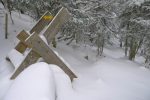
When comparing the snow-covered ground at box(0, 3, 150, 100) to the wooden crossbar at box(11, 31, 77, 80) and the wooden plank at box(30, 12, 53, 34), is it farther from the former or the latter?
the wooden plank at box(30, 12, 53, 34)

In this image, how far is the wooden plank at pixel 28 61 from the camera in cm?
555

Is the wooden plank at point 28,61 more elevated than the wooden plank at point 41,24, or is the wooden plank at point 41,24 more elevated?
the wooden plank at point 41,24

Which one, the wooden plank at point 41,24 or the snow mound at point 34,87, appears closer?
the snow mound at point 34,87

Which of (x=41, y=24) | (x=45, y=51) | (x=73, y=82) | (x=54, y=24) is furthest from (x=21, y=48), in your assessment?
(x=73, y=82)

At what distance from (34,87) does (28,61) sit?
5.11 ft

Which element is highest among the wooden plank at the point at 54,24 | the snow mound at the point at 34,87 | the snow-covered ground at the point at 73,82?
the wooden plank at the point at 54,24

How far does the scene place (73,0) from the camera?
437 inches

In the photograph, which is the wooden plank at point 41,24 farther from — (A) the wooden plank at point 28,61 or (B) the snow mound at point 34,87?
(B) the snow mound at point 34,87

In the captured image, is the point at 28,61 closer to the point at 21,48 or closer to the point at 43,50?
the point at 43,50

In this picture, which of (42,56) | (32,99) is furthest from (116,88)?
(32,99)

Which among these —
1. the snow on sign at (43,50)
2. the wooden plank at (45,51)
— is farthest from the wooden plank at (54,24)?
the wooden plank at (45,51)

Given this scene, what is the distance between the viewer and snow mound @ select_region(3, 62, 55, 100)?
3.93m

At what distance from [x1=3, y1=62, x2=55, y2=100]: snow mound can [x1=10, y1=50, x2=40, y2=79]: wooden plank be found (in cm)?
57

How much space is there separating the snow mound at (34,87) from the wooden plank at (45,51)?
654 millimetres
